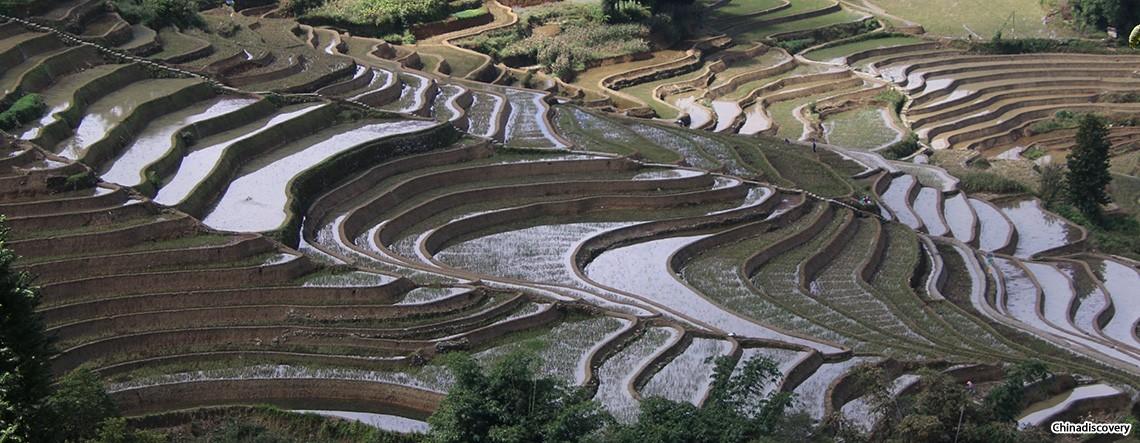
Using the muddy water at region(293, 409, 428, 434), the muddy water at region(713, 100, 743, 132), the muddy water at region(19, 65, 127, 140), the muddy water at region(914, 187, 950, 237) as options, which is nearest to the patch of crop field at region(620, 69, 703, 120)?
the muddy water at region(713, 100, 743, 132)

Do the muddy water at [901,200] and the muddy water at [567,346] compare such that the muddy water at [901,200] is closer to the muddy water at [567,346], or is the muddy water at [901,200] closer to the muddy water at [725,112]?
the muddy water at [725,112]

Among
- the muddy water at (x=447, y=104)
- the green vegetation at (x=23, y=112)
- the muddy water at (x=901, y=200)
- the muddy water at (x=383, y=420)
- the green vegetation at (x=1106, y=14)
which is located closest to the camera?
the muddy water at (x=383, y=420)

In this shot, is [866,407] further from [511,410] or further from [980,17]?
[980,17]

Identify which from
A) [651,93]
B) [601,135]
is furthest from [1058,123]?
[601,135]

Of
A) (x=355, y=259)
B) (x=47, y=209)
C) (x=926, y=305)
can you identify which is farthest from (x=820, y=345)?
(x=47, y=209)

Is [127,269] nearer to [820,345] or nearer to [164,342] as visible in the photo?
[164,342]

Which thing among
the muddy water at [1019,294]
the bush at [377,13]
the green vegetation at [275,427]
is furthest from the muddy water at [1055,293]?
the bush at [377,13]

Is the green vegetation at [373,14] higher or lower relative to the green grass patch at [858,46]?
higher
